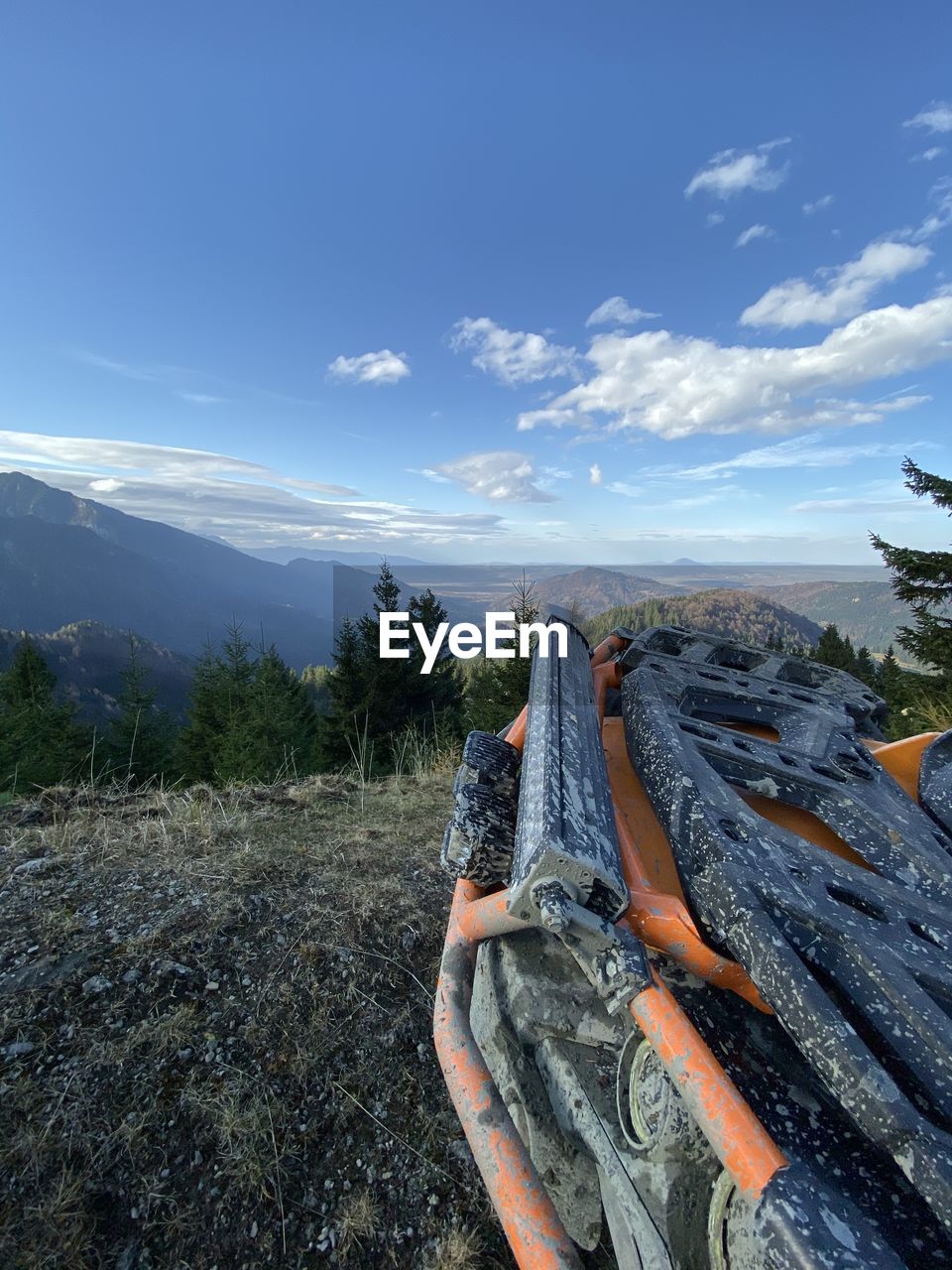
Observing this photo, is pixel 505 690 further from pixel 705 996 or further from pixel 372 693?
pixel 705 996

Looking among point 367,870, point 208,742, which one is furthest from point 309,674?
point 367,870

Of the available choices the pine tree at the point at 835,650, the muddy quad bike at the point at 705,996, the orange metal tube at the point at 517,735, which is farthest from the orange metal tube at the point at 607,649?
the pine tree at the point at 835,650

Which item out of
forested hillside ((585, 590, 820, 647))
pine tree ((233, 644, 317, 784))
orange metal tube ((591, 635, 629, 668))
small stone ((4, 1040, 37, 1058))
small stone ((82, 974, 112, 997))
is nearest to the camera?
small stone ((4, 1040, 37, 1058))

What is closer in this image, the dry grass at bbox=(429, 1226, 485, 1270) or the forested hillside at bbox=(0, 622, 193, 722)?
the dry grass at bbox=(429, 1226, 485, 1270)

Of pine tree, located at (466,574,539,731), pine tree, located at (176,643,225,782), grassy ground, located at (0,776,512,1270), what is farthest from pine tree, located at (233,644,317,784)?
grassy ground, located at (0,776,512,1270)

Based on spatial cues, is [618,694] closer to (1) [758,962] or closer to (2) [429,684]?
(1) [758,962]

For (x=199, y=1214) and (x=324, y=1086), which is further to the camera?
(x=324, y=1086)

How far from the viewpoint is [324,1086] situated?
2.30 metres

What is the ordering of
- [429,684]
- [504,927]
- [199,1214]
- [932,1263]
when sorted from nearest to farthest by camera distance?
[932,1263], [504,927], [199,1214], [429,684]

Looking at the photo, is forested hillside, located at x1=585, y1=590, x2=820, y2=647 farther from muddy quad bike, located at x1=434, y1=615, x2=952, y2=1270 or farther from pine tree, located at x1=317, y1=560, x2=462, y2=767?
muddy quad bike, located at x1=434, y1=615, x2=952, y2=1270

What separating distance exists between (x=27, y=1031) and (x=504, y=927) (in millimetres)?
2274

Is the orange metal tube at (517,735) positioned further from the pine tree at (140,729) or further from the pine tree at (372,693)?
the pine tree at (140,729)

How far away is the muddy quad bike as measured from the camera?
1.06 metres

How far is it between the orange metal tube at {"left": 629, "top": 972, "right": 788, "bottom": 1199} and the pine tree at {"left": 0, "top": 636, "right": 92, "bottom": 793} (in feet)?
62.1
